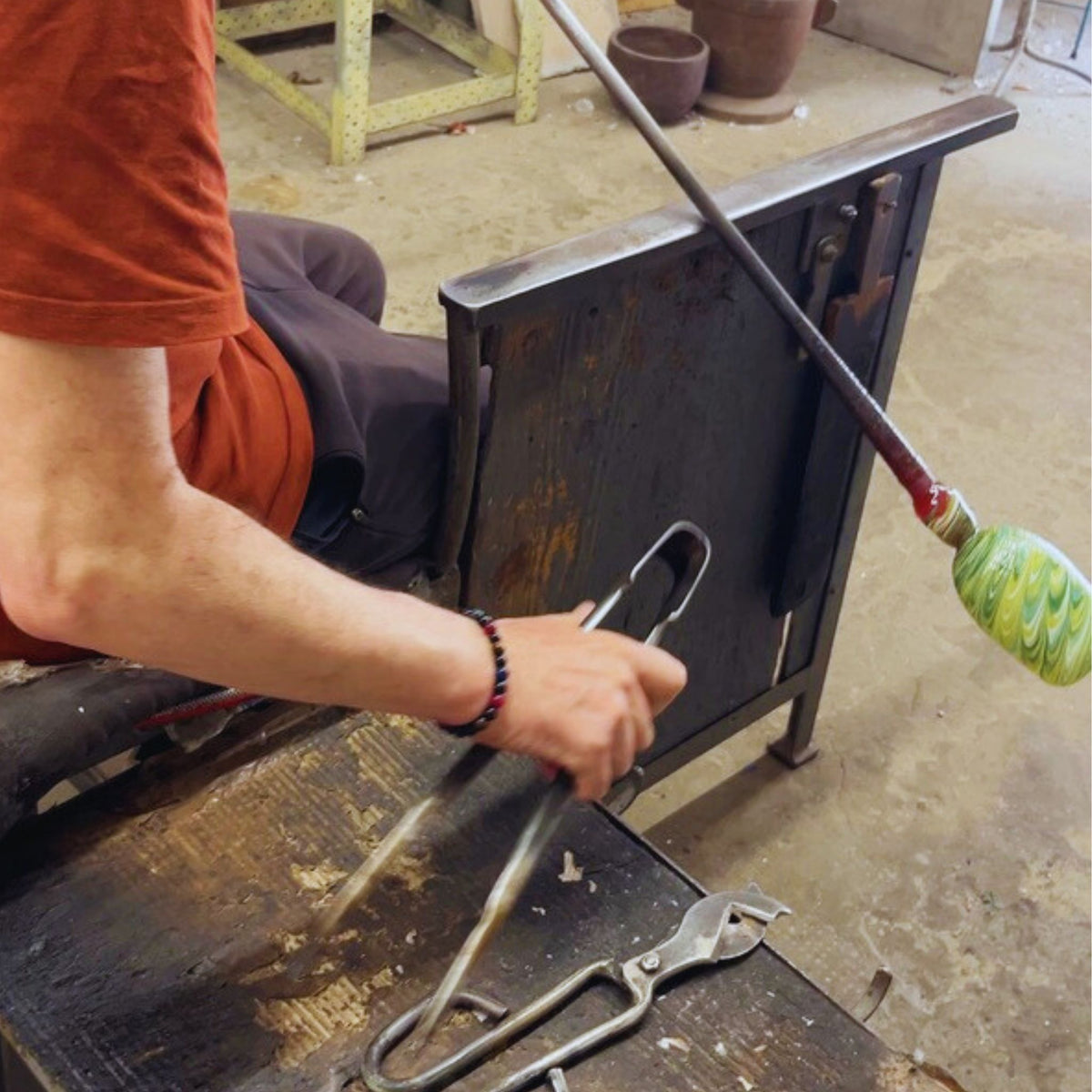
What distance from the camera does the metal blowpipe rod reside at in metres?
1.16

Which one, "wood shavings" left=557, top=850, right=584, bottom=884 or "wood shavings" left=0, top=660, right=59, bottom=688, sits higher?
"wood shavings" left=0, top=660, right=59, bottom=688

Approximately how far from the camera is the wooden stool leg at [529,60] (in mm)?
3135

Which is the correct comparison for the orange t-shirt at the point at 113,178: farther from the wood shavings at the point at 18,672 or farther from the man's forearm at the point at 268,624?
the wood shavings at the point at 18,672

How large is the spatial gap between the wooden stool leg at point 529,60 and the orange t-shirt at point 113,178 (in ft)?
8.50

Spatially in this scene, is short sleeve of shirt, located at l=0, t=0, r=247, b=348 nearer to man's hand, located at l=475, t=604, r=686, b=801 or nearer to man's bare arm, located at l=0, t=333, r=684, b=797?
man's bare arm, located at l=0, t=333, r=684, b=797

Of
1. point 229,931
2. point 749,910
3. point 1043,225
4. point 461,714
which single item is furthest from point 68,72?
point 1043,225

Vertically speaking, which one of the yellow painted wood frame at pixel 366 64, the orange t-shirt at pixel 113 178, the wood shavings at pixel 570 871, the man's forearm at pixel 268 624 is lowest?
the yellow painted wood frame at pixel 366 64

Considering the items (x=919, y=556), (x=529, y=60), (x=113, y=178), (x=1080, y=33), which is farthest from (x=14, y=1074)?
(x=1080, y=33)

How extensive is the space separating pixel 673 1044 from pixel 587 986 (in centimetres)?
7

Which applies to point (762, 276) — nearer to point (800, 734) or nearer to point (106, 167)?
point (106, 167)

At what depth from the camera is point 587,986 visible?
100cm

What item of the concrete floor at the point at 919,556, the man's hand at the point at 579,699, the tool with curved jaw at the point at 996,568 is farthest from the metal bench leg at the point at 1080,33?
the man's hand at the point at 579,699

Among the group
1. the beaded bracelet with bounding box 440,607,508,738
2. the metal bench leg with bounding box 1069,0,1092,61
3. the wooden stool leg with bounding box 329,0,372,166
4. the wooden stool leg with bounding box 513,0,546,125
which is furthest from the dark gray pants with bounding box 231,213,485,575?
the metal bench leg with bounding box 1069,0,1092,61

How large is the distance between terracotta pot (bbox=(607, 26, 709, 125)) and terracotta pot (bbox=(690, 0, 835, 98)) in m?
0.06
